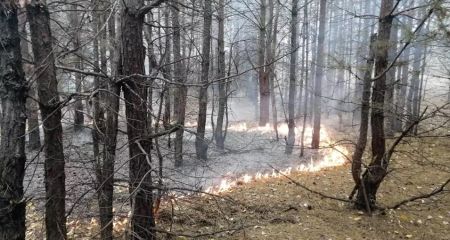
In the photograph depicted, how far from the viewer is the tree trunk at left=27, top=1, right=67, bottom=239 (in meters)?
4.66

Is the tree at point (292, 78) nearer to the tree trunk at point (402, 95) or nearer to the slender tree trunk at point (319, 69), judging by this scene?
the slender tree trunk at point (319, 69)

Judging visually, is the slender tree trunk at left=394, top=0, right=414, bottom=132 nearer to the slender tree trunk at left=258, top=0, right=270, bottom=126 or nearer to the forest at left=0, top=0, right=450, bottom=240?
the forest at left=0, top=0, right=450, bottom=240

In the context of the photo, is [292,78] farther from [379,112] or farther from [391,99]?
[379,112]

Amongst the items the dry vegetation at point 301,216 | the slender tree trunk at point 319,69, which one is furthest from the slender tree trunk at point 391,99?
the slender tree trunk at point 319,69

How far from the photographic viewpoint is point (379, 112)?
7.16m

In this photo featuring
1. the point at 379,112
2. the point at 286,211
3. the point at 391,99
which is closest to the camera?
the point at 379,112

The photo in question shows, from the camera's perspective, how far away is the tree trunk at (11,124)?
14.0 ft

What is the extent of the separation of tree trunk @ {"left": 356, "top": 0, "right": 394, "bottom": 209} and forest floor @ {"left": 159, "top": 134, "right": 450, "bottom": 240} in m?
0.46

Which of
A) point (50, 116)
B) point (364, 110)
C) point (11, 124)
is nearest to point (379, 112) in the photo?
point (364, 110)

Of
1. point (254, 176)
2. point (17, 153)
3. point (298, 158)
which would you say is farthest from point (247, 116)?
point (17, 153)

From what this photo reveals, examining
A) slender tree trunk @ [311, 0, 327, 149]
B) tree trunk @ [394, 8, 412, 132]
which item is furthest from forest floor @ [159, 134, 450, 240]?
slender tree trunk @ [311, 0, 327, 149]

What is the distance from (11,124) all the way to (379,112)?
246 inches

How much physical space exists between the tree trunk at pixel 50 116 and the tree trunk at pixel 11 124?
300mm

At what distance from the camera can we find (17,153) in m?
4.41
